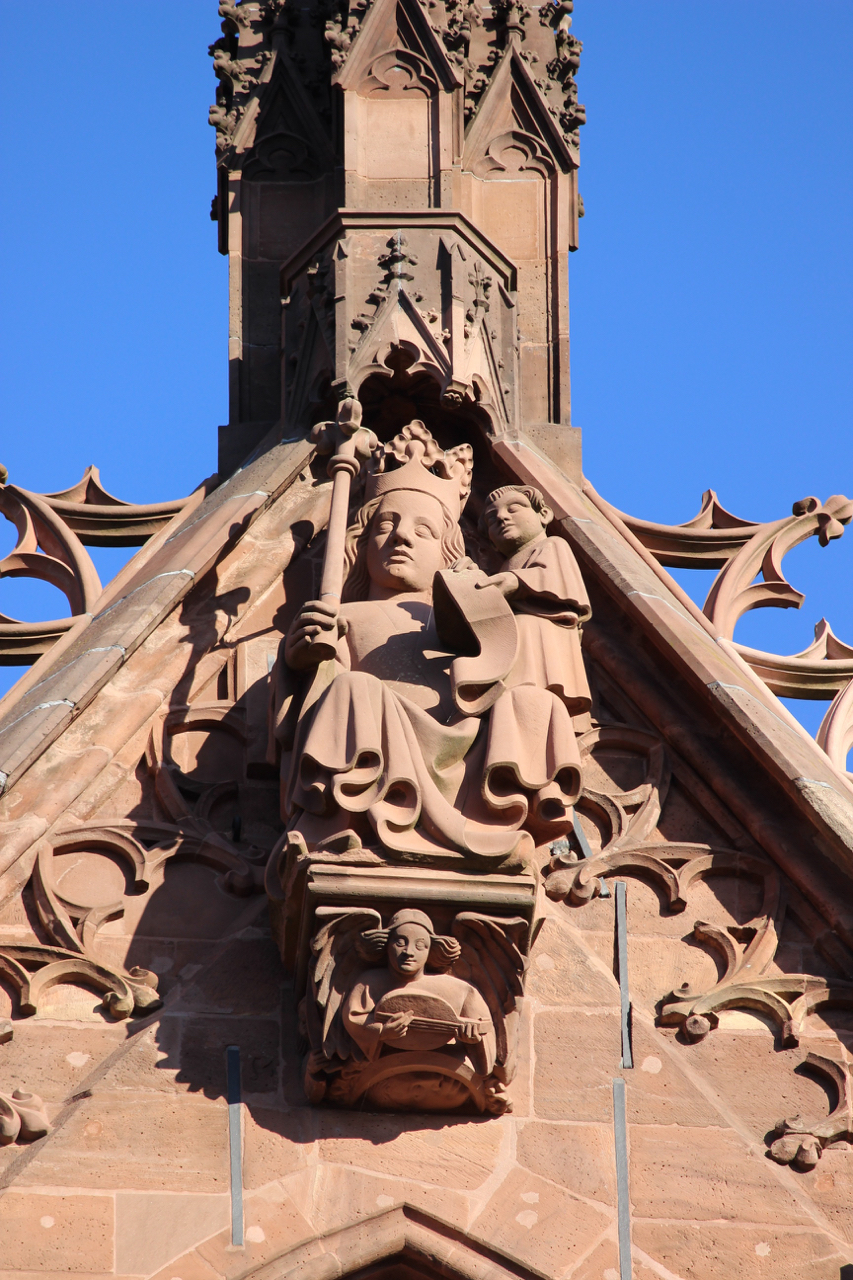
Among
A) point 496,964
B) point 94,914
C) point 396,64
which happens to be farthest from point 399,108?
point 496,964

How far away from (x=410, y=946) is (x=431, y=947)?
0.10 m

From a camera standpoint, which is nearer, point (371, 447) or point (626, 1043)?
point (626, 1043)

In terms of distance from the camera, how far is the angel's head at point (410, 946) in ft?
31.7

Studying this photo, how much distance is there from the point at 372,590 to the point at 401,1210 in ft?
9.34

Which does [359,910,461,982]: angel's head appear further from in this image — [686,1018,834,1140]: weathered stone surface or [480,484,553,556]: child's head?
[480,484,553,556]: child's head

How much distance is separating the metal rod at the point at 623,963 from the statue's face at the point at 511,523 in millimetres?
1454

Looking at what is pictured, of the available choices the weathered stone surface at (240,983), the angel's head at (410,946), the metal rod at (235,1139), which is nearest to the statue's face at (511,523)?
the weathered stone surface at (240,983)

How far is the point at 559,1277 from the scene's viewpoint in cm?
947

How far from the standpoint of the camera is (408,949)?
9.65 m

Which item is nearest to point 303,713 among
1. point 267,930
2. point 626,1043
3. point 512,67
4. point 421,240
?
point 267,930

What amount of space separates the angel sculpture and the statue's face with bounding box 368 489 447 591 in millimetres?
1974

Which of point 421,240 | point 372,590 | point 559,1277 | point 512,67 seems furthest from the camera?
point 512,67

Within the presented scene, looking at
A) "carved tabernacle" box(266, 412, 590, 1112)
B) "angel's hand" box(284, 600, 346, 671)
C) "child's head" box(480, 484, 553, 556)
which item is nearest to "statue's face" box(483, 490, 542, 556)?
"child's head" box(480, 484, 553, 556)

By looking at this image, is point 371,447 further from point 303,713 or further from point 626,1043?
point 626,1043
